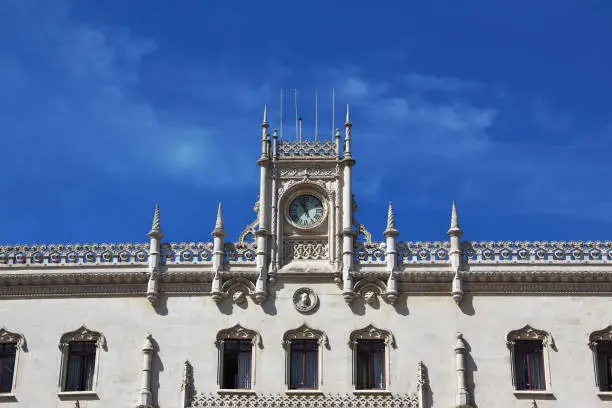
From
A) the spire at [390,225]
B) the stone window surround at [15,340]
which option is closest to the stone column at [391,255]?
the spire at [390,225]

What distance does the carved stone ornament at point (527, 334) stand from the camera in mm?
41031

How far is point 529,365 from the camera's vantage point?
4081 centimetres

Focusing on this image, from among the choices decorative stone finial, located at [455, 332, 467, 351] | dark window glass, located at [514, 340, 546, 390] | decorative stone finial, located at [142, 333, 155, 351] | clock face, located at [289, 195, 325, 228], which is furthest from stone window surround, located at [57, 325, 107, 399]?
dark window glass, located at [514, 340, 546, 390]

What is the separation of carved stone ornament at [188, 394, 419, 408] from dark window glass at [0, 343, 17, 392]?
685 centimetres

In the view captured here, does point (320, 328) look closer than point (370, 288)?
Yes

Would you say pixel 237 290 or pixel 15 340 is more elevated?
pixel 237 290

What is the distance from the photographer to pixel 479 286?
4178 centimetres

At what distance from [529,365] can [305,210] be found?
10.1m

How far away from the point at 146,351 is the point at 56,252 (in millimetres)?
5440

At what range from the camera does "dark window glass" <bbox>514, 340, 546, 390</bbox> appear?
40.5 m

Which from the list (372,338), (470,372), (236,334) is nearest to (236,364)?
(236,334)

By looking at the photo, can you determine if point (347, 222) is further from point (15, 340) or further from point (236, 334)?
point (15, 340)

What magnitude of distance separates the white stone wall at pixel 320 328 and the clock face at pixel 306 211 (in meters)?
2.57

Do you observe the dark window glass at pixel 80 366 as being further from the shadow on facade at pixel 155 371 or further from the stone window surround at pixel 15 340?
the shadow on facade at pixel 155 371
